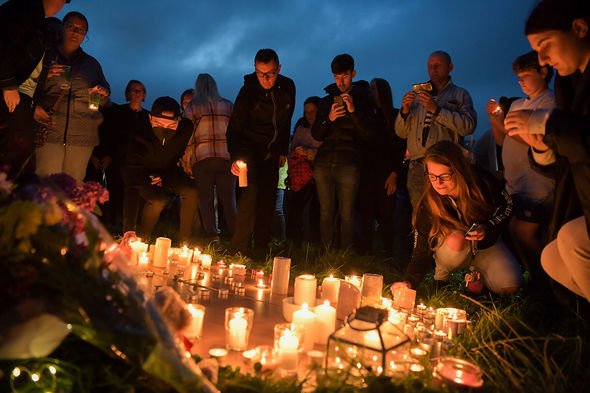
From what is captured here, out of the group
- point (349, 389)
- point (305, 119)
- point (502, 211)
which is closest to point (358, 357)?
point (349, 389)

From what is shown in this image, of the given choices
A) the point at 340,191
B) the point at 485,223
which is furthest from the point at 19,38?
the point at 485,223

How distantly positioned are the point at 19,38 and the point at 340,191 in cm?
283

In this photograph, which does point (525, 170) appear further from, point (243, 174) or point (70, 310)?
point (70, 310)

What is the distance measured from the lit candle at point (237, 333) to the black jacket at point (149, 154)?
2.93m

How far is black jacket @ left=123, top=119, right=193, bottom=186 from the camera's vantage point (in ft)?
15.5

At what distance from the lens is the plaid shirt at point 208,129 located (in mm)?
5000

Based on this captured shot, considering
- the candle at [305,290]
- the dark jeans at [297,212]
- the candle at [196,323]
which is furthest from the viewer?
the dark jeans at [297,212]

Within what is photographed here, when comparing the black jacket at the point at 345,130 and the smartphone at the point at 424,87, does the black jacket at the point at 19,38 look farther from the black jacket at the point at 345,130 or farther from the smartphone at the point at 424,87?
Result: the smartphone at the point at 424,87

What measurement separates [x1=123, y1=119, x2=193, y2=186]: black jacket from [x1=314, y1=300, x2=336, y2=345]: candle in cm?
295

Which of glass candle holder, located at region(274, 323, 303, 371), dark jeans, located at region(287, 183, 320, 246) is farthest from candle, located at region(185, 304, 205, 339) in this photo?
dark jeans, located at region(287, 183, 320, 246)

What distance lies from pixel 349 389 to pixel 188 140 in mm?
3720

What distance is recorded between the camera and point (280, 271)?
3.18m

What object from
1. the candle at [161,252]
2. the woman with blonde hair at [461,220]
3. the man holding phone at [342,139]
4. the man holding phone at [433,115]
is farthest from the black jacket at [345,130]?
the candle at [161,252]

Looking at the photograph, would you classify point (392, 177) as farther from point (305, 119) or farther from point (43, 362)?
point (43, 362)
